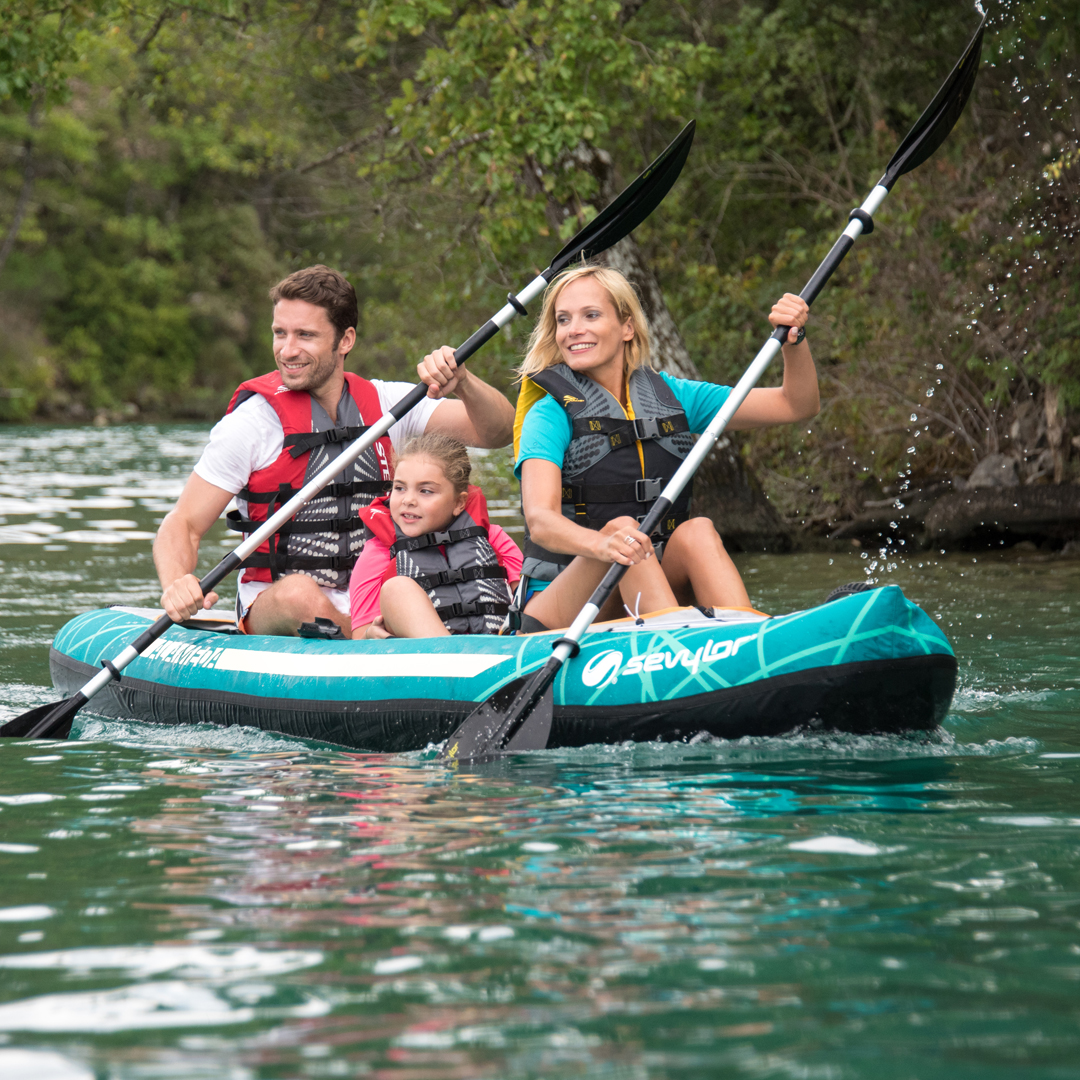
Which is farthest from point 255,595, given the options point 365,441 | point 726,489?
point 726,489

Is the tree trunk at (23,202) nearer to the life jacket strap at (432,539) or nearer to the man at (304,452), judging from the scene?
the man at (304,452)

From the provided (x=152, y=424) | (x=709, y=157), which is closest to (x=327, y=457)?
(x=709, y=157)

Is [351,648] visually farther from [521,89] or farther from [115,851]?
[521,89]

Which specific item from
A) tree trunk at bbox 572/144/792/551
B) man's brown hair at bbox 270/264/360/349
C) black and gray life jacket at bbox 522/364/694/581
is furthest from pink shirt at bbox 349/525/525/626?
tree trunk at bbox 572/144/792/551

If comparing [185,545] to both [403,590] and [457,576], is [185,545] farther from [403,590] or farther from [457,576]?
[457,576]

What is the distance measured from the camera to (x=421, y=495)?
4.37 meters

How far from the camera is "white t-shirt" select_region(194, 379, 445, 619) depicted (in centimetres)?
456

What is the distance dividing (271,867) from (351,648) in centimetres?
146

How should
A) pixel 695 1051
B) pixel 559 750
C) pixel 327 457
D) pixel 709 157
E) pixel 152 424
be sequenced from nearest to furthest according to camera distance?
pixel 695 1051
pixel 559 750
pixel 327 457
pixel 709 157
pixel 152 424

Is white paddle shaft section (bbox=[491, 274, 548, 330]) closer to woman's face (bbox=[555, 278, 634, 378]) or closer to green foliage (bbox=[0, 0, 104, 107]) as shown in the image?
woman's face (bbox=[555, 278, 634, 378])

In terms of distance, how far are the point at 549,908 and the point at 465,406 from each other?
2.54 meters

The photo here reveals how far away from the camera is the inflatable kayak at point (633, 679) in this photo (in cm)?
354

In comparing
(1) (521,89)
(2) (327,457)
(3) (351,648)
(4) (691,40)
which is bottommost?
(3) (351,648)

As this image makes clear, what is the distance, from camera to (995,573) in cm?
766
